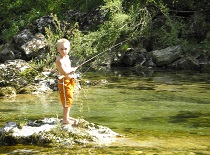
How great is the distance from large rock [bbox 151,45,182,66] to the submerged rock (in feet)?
58.2

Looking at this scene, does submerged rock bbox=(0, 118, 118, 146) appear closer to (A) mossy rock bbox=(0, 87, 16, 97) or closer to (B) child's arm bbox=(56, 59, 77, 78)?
(B) child's arm bbox=(56, 59, 77, 78)

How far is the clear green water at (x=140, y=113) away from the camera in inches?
245

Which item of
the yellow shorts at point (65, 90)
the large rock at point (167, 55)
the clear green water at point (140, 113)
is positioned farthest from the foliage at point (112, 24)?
the yellow shorts at point (65, 90)

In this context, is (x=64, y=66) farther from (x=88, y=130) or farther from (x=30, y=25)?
(x=30, y=25)

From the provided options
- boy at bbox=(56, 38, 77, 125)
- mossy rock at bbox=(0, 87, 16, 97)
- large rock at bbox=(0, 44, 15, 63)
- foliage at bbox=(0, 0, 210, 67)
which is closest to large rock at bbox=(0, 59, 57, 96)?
mossy rock at bbox=(0, 87, 16, 97)

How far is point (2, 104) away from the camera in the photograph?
11578mm

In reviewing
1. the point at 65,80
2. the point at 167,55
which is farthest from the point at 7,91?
the point at 167,55

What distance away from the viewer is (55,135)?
652cm

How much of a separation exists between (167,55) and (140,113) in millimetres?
14729

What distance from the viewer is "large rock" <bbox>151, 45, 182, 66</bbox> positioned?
2408cm

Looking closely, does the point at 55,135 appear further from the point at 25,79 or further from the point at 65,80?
the point at 25,79

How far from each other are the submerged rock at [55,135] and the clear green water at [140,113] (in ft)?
0.58

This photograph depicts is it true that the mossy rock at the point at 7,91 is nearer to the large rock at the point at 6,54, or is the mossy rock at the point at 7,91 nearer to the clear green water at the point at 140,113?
the clear green water at the point at 140,113

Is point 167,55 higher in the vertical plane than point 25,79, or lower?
higher
